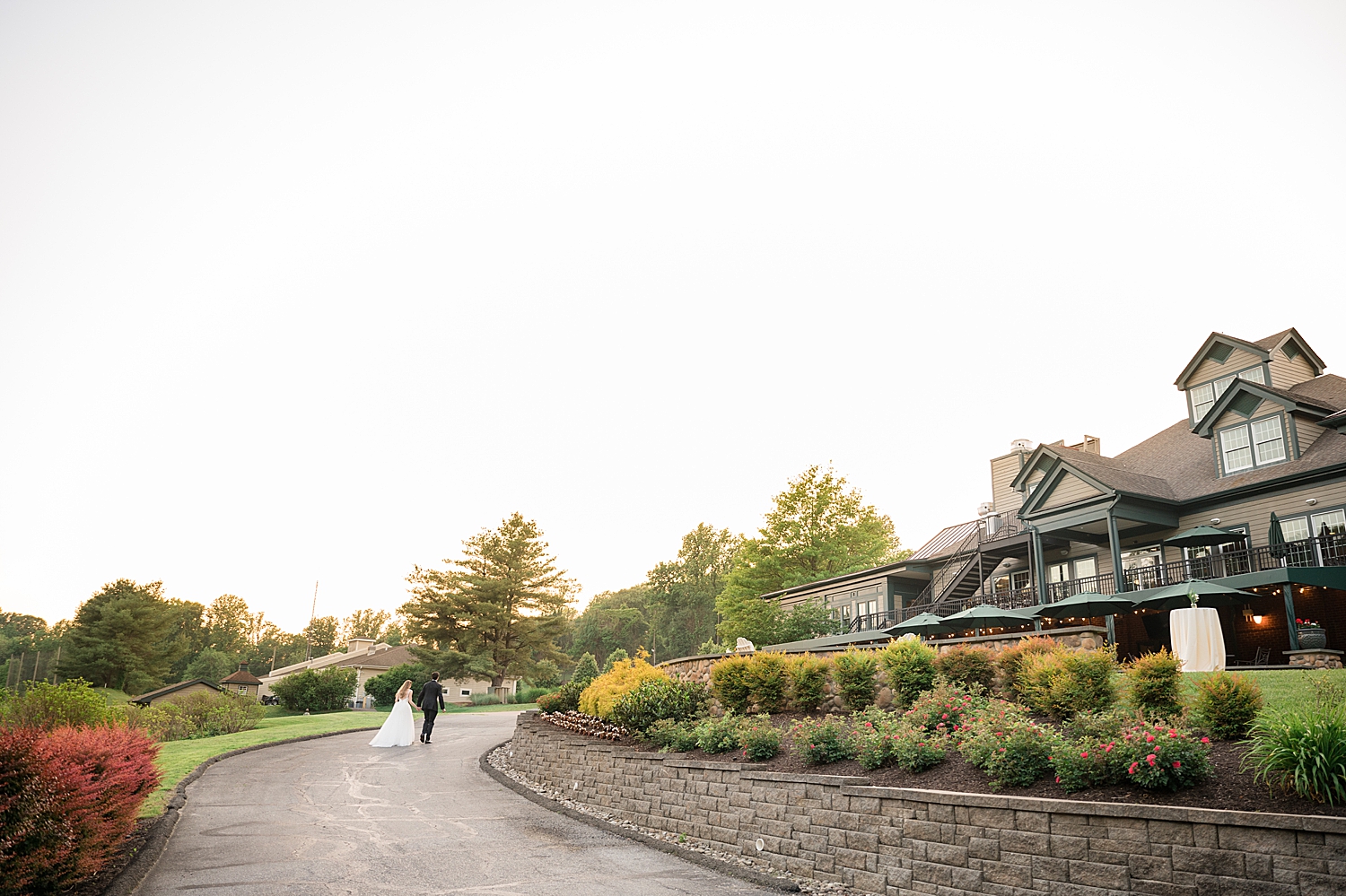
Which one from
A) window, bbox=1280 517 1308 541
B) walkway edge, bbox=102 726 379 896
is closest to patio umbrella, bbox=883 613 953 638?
window, bbox=1280 517 1308 541

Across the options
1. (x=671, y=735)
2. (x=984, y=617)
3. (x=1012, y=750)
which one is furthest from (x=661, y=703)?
(x=984, y=617)

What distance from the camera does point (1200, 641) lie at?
13.1 metres

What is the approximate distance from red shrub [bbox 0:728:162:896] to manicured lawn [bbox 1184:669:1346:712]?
34.9 ft

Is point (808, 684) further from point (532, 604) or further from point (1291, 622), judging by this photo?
point (532, 604)

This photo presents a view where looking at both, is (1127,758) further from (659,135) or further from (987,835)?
(659,135)

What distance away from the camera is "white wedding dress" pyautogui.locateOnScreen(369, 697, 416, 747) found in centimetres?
1908

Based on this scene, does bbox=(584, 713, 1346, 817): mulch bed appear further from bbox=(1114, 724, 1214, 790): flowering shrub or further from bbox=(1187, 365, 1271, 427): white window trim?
bbox=(1187, 365, 1271, 427): white window trim

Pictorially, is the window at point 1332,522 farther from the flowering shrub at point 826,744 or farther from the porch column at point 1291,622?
the flowering shrub at point 826,744

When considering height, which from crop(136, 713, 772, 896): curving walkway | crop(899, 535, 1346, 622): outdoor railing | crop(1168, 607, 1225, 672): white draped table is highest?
crop(899, 535, 1346, 622): outdoor railing

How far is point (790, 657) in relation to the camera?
12750 mm

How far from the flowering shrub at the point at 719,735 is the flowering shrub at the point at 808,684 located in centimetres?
127

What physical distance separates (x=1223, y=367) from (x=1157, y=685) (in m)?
19.8

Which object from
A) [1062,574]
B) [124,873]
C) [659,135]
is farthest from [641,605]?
[124,873]

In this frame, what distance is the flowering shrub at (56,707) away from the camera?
9.95 metres
